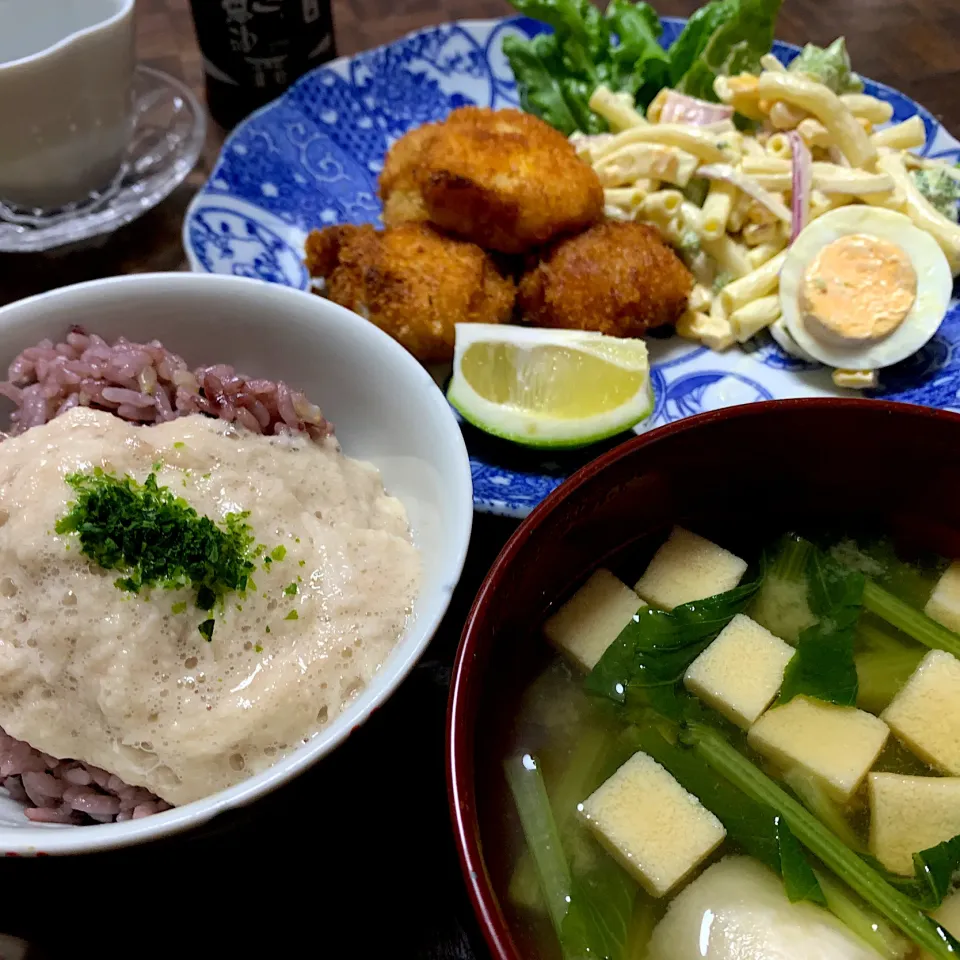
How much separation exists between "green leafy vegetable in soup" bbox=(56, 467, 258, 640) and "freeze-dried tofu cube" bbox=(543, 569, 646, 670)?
13.5 inches

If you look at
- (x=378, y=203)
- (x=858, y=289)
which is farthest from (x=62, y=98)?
(x=858, y=289)

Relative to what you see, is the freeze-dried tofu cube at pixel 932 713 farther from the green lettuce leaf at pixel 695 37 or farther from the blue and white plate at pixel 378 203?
the green lettuce leaf at pixel 695 37

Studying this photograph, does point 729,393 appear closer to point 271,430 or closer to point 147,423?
point 271,430

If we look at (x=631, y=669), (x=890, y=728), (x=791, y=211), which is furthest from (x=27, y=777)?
(x=791, y=211)

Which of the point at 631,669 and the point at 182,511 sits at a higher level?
the point at 182,511

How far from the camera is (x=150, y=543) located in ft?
2.84

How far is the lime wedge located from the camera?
1403 millimetres

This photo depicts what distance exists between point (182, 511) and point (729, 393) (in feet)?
3.51

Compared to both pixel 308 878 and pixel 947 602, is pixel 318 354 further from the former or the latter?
pixel 947 602

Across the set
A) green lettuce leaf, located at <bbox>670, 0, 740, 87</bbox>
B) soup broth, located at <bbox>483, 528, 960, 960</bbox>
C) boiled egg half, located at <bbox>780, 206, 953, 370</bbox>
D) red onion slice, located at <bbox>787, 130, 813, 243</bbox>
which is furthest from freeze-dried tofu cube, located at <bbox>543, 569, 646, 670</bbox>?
green lettuce leaf, located at <bbox>670, 0, 740, 87</bbox>

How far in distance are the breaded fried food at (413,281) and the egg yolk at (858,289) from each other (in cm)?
58

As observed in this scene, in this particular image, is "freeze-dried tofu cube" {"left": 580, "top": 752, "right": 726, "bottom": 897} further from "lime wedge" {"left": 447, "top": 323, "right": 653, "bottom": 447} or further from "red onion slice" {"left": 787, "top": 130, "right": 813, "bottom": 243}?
"red onion slice" {"left": 787, "top": 130, "right": 813, "bottom": 243}

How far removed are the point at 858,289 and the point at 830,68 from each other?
1.91 ft

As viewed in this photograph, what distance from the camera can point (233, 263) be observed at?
64.4 inches
